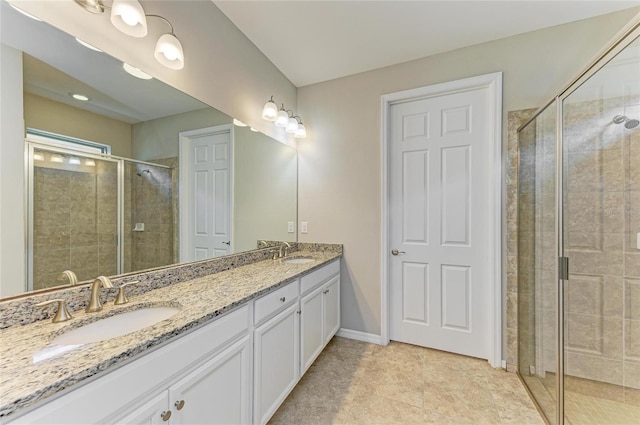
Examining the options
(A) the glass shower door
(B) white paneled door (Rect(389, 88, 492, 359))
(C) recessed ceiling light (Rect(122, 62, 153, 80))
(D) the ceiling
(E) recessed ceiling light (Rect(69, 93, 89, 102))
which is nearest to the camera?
(E) recessed ceiling light (Rect(69, 93, 89, 102))

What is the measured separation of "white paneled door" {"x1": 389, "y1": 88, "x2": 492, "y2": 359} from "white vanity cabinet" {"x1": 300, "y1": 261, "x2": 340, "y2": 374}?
0.57m

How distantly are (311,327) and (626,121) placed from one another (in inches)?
89.3

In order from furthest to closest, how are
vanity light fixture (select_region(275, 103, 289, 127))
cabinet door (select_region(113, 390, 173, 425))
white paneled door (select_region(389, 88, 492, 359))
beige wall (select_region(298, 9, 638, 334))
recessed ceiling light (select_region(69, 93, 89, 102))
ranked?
vanity light fixture (select_region(275, 103, 289, 127)) → white paneled door (select_region(389, 88, 492, 359)) → beige wall (select_region(298, 9, 638, 334)) → recessed ceiling light (select_region(69, 93, 89, 102)) → cabinet door (select_region(113, 390, 173, 425))

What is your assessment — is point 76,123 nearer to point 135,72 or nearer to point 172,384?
point 135,72

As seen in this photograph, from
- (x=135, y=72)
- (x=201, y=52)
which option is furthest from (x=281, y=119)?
(x=135, y=72)

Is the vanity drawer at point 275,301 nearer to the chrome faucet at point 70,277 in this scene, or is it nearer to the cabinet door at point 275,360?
the cabinet door at point 275,360

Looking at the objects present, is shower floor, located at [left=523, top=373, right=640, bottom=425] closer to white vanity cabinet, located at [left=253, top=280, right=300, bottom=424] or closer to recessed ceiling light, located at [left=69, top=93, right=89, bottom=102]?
white vanity cabinet, located at [left=253, top=280, right=300, bottom=424]

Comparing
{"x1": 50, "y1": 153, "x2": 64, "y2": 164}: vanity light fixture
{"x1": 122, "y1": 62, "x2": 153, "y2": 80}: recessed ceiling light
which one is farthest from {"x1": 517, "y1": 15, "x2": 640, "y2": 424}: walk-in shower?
{"x1": 50, "y1": 153, "x2": 64, "y2": 164}: vanity light fixture

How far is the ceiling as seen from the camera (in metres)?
1.75

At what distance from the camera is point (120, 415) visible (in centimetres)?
72

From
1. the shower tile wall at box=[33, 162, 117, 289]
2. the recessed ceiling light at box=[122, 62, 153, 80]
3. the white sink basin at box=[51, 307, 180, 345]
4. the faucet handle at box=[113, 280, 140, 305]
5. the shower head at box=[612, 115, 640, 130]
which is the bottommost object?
the white sink basin at box=[51, 307, 180, 345]

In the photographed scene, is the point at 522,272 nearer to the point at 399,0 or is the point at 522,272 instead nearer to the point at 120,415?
the point at 399,0

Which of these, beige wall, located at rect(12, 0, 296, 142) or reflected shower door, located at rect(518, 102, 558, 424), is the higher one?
beige wall, located at rect(12, 0, 296, 142)

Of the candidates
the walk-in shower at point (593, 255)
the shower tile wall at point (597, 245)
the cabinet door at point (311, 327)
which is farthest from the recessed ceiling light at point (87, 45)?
the shower tile wall at point (597, 245)
